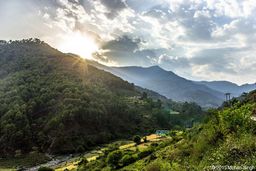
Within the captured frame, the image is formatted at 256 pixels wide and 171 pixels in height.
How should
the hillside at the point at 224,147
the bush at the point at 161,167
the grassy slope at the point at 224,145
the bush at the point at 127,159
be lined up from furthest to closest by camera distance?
the bush at the point at 127,159, the bush at the point at 161,167, the grassy slope at the point at 224,145, the hillside at the point at 224,147

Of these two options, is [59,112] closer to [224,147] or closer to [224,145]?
[224,145]

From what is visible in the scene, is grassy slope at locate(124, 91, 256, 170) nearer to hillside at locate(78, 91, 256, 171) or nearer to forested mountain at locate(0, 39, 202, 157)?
hillside at locate(78, 91, 256, 171)

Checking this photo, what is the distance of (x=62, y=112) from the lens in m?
117

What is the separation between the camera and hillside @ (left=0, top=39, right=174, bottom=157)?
109312mm

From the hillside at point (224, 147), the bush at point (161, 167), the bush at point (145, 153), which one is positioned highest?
the hillside at point (224, 147)

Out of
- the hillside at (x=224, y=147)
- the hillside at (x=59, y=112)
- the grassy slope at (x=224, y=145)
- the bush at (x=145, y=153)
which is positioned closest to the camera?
the hillside at (x=224, y=147)

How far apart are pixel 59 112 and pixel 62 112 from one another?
3.56 m

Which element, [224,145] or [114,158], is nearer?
[224,145]

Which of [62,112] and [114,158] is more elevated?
[62,112]

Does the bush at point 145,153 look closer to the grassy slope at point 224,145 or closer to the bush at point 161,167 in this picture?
the grassy slope at point 224,145

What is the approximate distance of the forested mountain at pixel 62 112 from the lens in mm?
109562

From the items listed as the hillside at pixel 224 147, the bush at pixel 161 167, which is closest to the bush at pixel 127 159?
the hillside at pixel 224 147

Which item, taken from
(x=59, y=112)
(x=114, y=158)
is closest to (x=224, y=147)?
(x=114, y=158)

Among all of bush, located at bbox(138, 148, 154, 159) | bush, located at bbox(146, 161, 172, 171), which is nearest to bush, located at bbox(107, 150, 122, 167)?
bush, located at bbox(138, 148, 154, 159)
